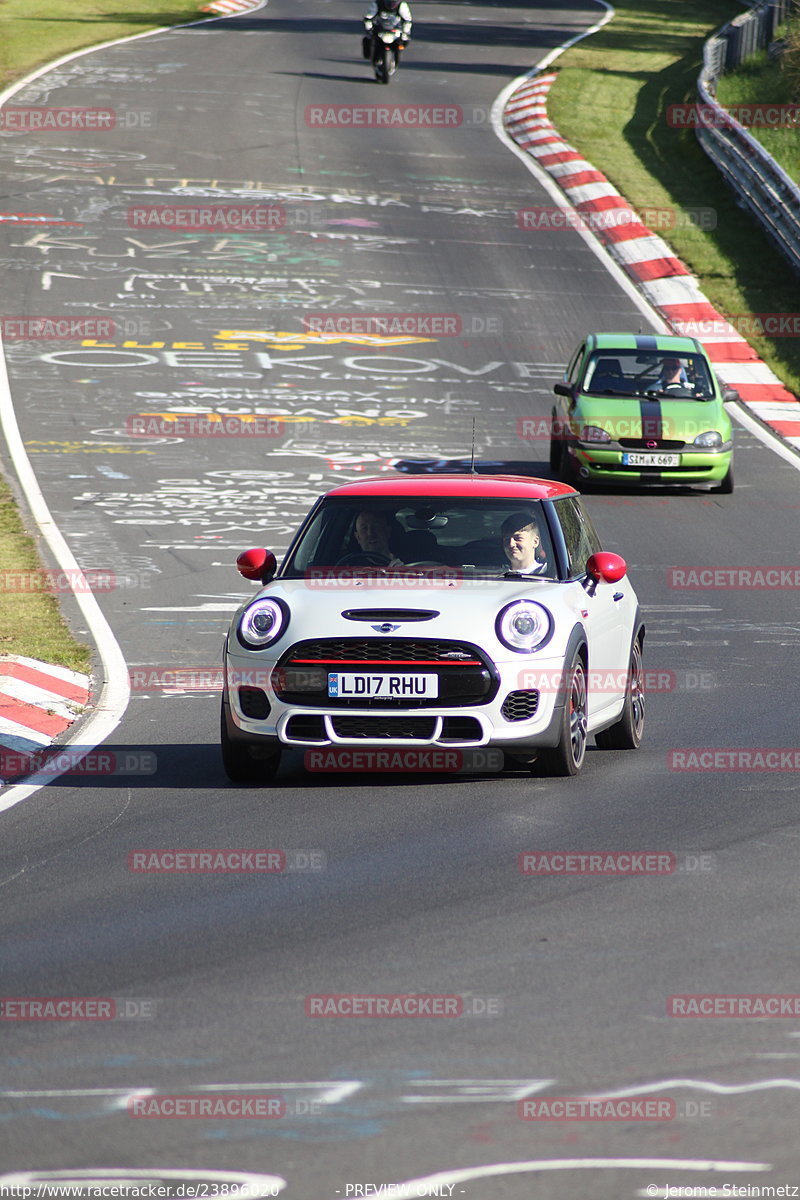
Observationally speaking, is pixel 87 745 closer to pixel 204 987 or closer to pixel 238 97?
pixel 204 987

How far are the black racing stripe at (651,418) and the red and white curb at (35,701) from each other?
9852mm

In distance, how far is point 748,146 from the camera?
106ft

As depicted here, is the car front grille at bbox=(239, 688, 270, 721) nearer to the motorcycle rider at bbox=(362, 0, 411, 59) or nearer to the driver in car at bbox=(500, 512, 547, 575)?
the driver in car at bbox=(500, 512, 547, 575)

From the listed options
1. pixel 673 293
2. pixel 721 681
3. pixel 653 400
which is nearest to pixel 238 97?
pixel 673 293

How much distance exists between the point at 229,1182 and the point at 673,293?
26109 mm

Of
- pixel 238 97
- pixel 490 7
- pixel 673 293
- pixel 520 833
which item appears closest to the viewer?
pixel 520 833

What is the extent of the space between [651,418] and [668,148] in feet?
60.7

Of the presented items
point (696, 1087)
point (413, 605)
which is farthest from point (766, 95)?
point (696, 1087)

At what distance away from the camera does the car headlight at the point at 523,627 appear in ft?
28.9

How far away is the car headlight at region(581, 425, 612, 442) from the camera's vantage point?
2025 cm

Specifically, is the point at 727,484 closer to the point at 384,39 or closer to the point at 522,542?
the point at 522,542

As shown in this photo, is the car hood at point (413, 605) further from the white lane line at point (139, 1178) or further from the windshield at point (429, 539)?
the white lane line at point (139, 1178)

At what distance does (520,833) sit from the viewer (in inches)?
311

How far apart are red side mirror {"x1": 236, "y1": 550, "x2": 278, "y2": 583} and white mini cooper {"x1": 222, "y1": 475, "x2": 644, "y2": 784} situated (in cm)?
1
